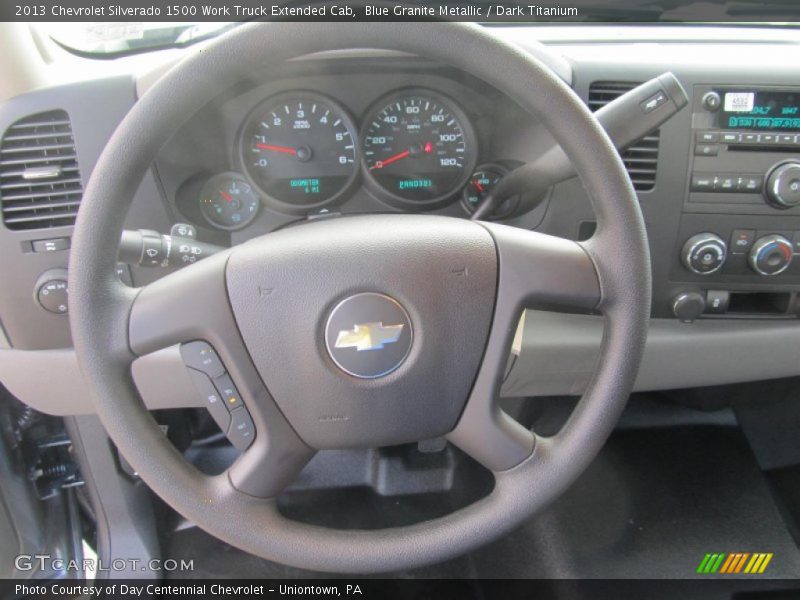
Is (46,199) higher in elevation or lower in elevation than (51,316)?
higher

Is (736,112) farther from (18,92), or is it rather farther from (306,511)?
(306,511)

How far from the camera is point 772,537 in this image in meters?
1.60

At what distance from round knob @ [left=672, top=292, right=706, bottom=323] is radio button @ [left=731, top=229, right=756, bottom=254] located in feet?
0.35

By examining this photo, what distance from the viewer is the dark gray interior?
2.62 feet

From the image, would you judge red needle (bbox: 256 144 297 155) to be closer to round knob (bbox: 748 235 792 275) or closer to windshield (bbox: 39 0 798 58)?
windshield (bbox: 39 0 798 58)

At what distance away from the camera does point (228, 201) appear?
1204 millimetres

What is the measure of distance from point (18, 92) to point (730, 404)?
174 cm

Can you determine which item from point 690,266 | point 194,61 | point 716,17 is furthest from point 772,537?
point 194,61

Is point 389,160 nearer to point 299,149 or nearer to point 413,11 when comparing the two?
point 299,149

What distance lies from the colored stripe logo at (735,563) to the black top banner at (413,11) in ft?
3.82

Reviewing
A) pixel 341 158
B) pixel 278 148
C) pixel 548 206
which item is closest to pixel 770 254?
pixel 548 206

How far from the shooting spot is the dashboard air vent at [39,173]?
1.06 m

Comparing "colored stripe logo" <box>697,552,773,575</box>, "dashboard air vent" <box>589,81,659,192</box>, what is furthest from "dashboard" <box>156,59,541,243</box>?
"colored stripe logo" <box>697,552,773,575</box>

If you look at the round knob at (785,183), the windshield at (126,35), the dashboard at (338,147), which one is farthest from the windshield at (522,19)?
the round knob at (785,183)
